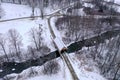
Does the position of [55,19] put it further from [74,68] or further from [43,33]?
[74,68]

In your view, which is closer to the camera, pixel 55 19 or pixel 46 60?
pixel 46 60

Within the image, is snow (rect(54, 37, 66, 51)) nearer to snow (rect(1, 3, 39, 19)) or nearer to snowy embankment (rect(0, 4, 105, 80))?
snowy embankment (rect(0, 4, 105, 80))

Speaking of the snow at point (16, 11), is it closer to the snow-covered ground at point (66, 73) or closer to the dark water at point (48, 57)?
the dark water at point (48, 57)

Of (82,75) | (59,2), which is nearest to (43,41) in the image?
(82,75)

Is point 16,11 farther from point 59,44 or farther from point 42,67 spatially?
point 42,67

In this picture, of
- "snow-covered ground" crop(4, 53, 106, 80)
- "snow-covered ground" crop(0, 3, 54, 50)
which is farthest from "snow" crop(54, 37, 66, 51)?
"snow-covered ground" crop(4, 53, 106, 80)

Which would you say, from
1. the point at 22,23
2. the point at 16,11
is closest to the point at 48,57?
the point at 22,23

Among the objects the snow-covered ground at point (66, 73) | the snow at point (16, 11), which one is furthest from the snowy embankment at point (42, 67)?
the snow at point (16, 11)

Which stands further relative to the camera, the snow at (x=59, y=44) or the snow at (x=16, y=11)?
the snow at (x=16, y=11)

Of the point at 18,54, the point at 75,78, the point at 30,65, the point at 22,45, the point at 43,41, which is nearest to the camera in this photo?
the point at 75,78
